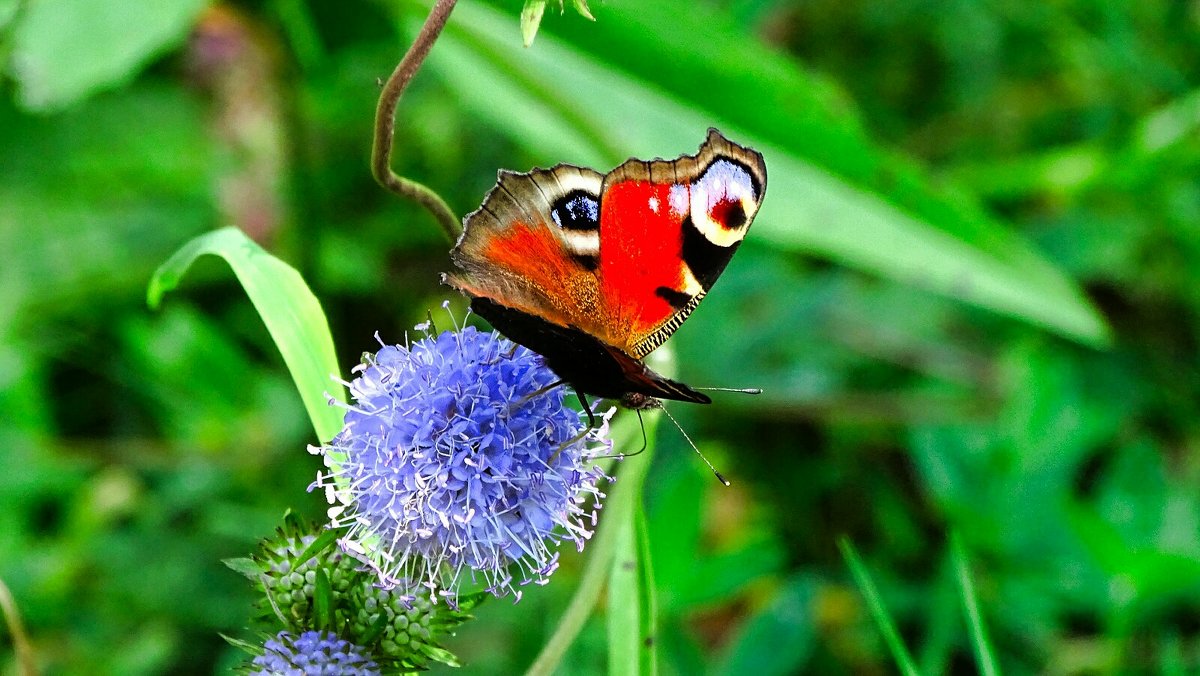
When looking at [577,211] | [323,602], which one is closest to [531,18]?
[577,211]

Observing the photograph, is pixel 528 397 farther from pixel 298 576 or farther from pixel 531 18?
pixel 531 18

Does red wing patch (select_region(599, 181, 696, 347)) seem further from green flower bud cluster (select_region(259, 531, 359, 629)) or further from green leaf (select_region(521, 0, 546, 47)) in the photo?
green flower bud cluster (select_region(259, 531, 359, 629))

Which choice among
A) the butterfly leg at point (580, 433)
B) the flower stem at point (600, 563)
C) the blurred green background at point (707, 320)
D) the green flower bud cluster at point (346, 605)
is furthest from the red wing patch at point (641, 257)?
the blurred green background at point (707, 320)

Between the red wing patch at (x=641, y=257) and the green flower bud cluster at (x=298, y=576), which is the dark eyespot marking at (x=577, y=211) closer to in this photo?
the red wing patch at (x=641, y=257)

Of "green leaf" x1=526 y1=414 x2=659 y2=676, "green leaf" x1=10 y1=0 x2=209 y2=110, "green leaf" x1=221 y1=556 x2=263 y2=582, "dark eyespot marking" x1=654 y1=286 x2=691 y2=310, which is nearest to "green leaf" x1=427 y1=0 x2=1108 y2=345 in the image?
"green leaf" x1=10 y1=0 x2=209 y2=110

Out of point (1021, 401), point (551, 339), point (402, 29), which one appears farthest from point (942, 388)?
point (551, 339)
